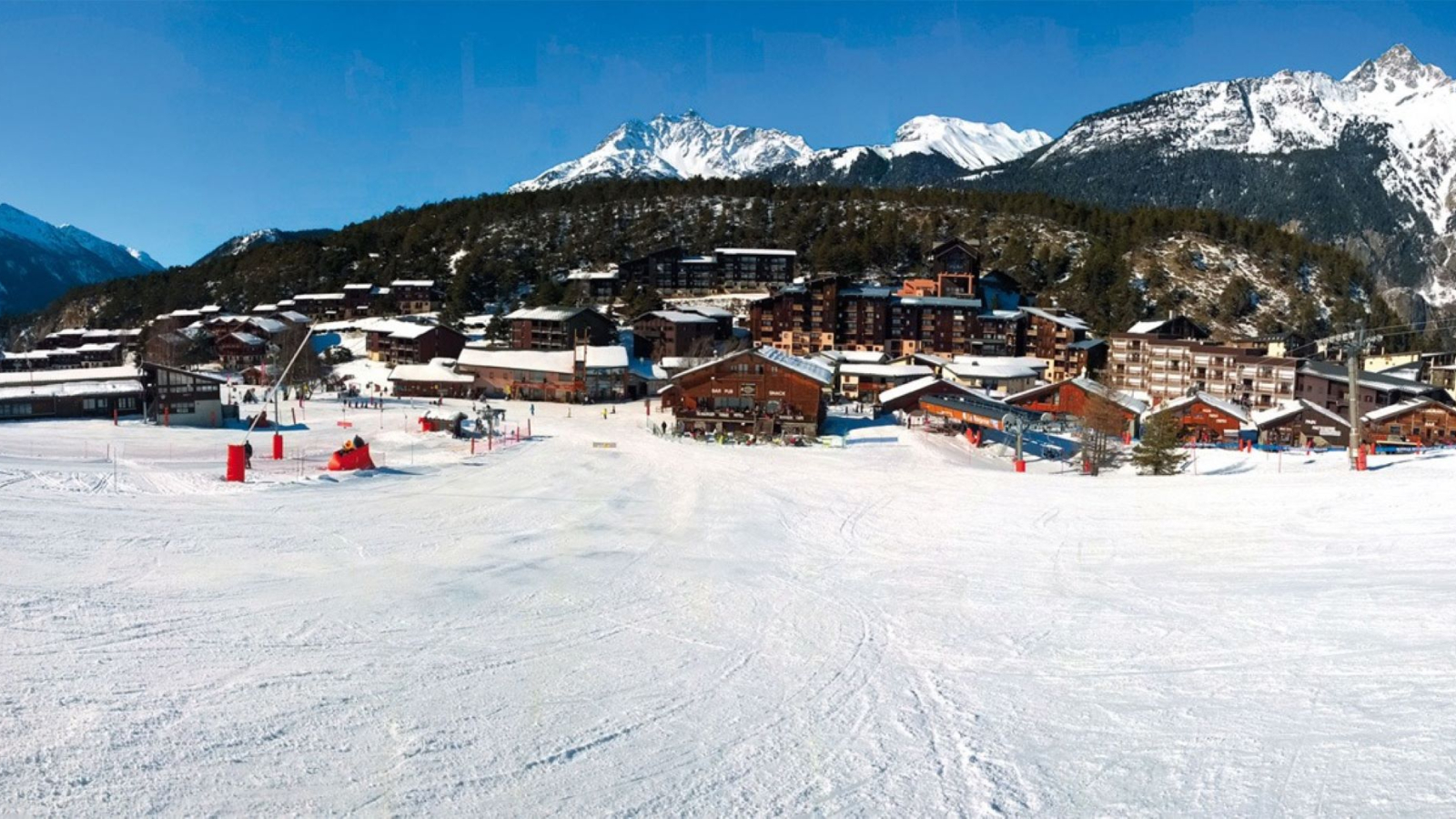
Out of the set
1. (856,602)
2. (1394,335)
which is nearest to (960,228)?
(1394,335)

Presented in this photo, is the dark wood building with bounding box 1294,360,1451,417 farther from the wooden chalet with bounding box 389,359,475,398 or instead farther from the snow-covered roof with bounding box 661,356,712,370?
the wooden chalet with bounding box 389,359,475,398

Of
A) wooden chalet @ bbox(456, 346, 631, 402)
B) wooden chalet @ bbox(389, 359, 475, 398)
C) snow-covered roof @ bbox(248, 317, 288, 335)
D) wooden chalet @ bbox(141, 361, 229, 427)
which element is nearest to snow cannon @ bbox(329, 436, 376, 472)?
wooden chalet @ bbox(141, 361, 229, 427)

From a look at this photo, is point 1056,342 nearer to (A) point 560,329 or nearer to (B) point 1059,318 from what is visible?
(B) point 1059,318

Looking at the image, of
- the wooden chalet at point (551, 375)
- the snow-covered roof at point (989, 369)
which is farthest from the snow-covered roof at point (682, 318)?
the snow-covered roof at point (989, 369)

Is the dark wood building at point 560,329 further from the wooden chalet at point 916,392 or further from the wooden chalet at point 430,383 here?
the wooden chalet at point 916,392

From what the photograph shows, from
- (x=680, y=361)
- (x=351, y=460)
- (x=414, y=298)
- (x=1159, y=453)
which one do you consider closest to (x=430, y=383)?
(x=680, y=361)
